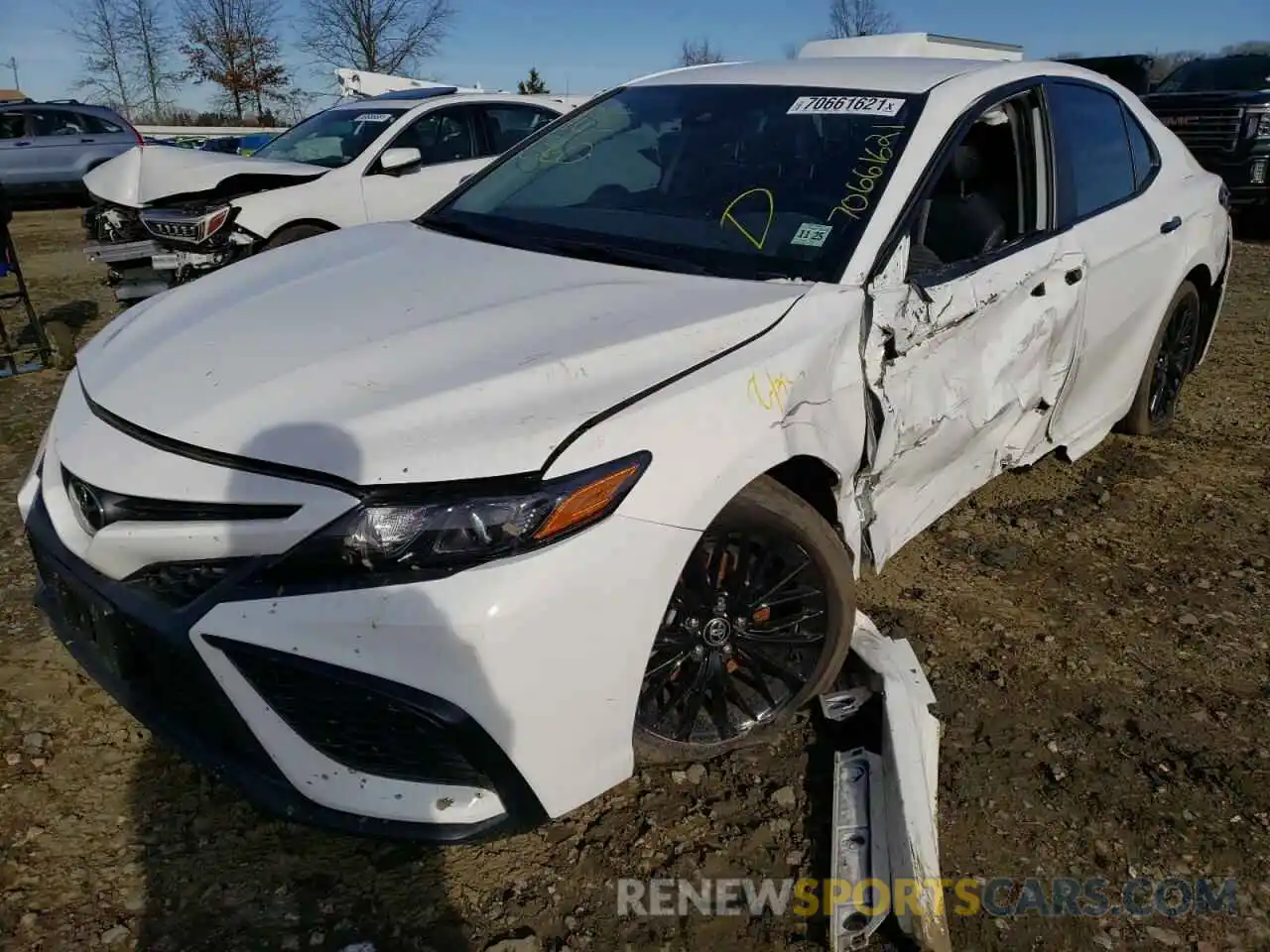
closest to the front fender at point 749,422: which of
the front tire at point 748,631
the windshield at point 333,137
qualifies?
the front tire at point 748,631

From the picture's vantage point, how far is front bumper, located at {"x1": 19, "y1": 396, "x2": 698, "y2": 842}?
→ 1.69 metres

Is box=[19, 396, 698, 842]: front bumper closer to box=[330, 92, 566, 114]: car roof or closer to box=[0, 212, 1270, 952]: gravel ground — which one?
box=[0, 212, 1270, 952]: gravel ground

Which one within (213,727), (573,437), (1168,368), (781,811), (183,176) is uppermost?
(573,437)

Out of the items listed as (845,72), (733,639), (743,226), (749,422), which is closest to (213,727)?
(733,639)

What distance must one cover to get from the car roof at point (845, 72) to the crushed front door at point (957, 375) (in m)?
0.60

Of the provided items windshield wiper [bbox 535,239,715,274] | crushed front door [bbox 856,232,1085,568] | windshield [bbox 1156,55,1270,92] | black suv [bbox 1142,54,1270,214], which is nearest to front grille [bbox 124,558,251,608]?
windshield wiper [bbox 535,239,715,274]

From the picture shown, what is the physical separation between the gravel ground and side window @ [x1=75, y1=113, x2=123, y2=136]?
14.4 m

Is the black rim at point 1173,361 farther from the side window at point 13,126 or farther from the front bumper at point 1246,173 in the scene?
the side window at point 13,126

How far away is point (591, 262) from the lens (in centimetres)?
260

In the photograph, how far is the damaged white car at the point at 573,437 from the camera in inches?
67.9

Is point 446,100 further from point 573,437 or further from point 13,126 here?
point 13,126

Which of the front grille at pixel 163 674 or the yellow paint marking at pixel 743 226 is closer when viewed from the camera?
the front grille at pixel 163 674

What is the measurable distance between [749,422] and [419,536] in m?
0.73

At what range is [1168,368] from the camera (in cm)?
443
